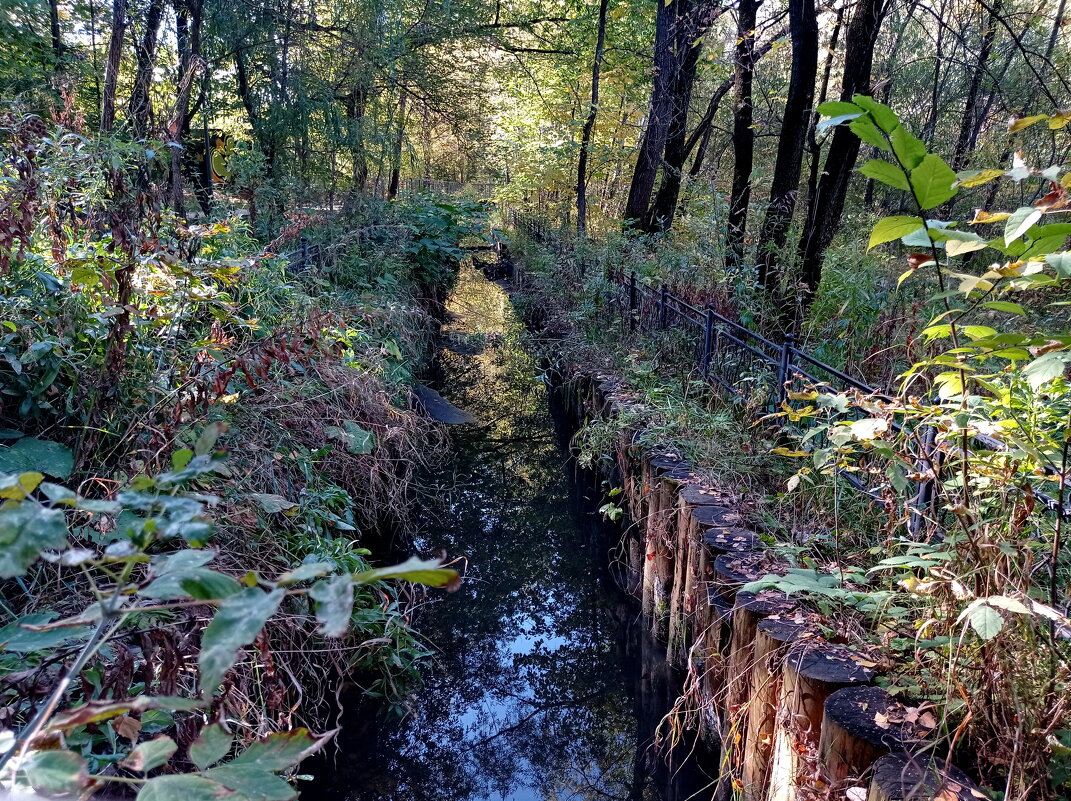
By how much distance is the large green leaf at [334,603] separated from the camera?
2.15 feet

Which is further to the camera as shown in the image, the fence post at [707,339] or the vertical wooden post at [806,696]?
the fence post at [707,339]

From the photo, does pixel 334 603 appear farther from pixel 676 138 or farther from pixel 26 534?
pixel 676 138

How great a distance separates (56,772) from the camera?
0.73 meters

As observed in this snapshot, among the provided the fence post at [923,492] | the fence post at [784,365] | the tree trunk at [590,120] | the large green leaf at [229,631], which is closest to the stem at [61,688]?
the large green leaf at [229,631]

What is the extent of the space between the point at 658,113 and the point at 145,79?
8.17 meters

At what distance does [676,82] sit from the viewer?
11.3 m

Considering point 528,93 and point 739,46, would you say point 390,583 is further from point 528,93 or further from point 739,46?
point 528,93

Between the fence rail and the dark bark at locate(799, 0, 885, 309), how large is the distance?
1.11 m

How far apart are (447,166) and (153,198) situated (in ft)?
52.9

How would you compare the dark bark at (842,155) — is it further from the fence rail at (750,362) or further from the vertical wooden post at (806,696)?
the vertical wooden post at (806,696)

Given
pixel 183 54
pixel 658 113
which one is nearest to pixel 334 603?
pixel 183 54

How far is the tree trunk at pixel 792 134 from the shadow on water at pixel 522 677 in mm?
2957

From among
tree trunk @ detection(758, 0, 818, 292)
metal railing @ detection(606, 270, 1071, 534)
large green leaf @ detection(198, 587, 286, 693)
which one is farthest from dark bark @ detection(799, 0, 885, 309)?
large green leaf @ detection(198, 587, 286, 693)

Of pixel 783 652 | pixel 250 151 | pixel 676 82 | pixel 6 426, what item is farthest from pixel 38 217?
pixel 676 82
